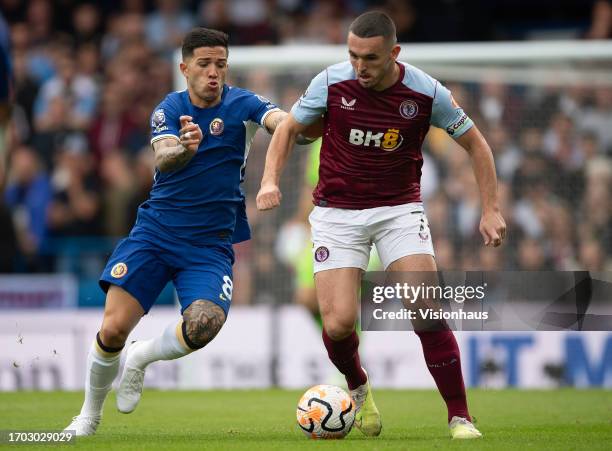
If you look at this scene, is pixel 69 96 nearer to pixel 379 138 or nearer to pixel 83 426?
pixel 83 426

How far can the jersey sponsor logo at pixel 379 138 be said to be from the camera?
8055 millimetres

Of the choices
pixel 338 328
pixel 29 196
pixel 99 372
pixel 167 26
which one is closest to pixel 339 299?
pixel 338 328

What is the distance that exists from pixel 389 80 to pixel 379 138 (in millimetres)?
369

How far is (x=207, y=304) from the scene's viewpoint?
7.93 m

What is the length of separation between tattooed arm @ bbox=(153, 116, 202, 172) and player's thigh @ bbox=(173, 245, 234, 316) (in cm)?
57

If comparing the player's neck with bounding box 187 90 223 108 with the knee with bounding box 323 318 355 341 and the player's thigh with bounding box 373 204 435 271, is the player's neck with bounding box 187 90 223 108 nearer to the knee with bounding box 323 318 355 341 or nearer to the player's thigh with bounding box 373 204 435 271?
the player's thigh with bounding box 373 204 435 271

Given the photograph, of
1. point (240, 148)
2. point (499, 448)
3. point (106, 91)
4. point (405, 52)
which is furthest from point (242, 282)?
point (499, 448)

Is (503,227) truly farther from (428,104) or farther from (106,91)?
(106,91)

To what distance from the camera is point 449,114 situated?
8023 mm

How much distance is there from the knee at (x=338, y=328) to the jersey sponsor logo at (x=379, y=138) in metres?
1.13

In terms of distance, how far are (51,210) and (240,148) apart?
381 inches

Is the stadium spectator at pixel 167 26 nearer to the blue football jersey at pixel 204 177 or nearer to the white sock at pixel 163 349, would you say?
the blue football jersey at pixel 204 177

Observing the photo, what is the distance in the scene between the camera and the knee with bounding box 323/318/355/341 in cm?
809

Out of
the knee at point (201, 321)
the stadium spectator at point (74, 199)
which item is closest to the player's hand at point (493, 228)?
the knee at point (201, 321)
